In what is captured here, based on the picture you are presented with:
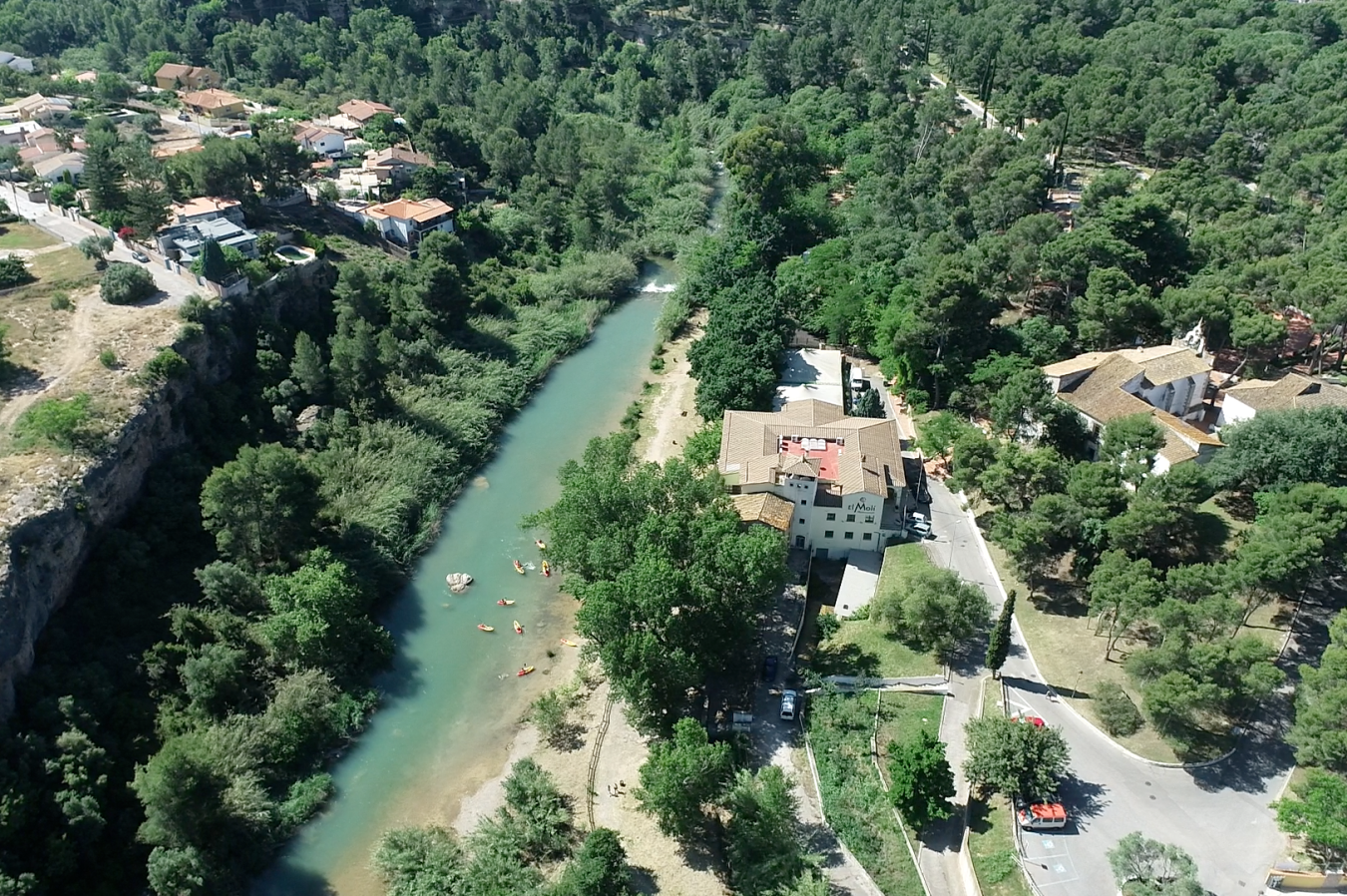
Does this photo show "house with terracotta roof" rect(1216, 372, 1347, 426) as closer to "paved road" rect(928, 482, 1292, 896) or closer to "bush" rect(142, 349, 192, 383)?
"paved road" rect(928, 482, 1292, 896)

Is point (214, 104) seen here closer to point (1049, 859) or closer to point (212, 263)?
point (212, 263)

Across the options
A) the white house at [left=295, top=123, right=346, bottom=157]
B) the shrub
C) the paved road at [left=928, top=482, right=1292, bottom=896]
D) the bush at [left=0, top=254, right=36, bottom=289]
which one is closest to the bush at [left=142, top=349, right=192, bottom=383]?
the shrub

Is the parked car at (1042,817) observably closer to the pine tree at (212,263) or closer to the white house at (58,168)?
the pine tree at (212,263)

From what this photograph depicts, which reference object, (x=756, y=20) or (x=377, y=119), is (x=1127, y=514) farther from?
(x=756, y=20)

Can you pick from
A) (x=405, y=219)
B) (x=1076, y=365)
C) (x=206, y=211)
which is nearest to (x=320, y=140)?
(x=405, y=219)

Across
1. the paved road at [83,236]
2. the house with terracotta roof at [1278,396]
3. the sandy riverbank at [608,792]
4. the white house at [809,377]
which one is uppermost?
the house with terracotta roof at [1278,396]

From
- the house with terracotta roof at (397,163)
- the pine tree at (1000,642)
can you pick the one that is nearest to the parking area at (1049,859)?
the pine tree at (1000,642)

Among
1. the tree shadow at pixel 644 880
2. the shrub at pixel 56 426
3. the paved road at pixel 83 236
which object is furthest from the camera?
the paved road at pixel 83 236
